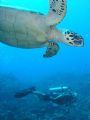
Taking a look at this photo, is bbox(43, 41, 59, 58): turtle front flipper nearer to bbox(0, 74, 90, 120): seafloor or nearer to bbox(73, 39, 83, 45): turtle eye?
bbox(73, 39, 83, 45): turtle eye

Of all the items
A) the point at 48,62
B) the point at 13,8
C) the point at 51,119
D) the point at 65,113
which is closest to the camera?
the point at 13,8

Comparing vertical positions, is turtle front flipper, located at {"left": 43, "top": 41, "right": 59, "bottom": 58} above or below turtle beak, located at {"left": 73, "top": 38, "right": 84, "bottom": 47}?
above

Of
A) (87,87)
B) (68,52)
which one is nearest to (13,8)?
(87,87)

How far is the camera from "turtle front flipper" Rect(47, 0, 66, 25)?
4.25m

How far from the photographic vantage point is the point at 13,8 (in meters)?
4.30

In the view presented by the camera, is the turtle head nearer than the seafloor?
Yes

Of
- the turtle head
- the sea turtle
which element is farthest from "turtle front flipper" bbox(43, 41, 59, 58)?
the turtle head

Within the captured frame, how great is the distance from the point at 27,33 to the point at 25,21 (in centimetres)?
20

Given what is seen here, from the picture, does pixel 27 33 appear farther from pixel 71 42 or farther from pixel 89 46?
pixel 89 46

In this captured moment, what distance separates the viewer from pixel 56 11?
4.29 metres

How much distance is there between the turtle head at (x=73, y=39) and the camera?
13.9 feet

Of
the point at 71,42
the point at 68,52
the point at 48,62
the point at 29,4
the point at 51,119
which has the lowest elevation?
the point at 51,119

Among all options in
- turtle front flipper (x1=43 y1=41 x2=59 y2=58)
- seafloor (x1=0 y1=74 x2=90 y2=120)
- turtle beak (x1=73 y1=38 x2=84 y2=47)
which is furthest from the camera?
seafloor (x1=0 y1=74 x2=90 y2=120)

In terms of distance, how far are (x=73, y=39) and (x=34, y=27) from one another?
2.06 ft
